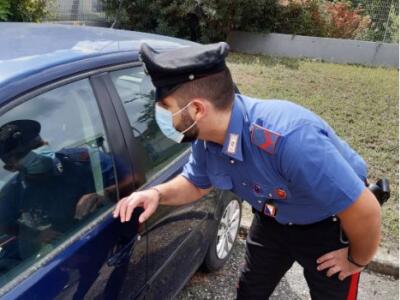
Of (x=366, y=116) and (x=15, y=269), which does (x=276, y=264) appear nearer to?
(x=15, y=269)

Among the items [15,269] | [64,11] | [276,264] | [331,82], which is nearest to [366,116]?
[331,82]

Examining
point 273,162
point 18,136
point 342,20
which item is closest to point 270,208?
point 273,162

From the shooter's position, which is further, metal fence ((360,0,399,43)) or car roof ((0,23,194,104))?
metal fence ((360,0,399,43))

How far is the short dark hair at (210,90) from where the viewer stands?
1323 mm

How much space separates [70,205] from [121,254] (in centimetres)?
27

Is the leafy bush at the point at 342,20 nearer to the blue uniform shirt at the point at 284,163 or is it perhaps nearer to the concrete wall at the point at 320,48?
the concrete wall at the point at 320,48

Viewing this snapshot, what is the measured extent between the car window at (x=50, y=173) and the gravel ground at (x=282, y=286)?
1.31 metres

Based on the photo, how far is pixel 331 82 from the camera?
6754mm

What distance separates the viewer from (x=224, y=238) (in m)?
2.80

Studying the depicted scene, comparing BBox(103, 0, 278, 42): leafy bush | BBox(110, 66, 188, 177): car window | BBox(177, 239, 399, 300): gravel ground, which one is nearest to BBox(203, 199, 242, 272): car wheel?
BBox(177, 239, 399, 300): gravel ground

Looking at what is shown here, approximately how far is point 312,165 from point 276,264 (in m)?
0.81

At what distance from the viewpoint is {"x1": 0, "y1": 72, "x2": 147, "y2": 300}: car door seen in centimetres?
125

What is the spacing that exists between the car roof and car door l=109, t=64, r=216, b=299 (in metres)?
0.11

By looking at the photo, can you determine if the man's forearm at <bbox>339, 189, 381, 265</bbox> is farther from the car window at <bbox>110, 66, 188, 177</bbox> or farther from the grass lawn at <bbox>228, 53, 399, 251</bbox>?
the grass lawn at <bbox>228, 53, 399, 251</bbox>
